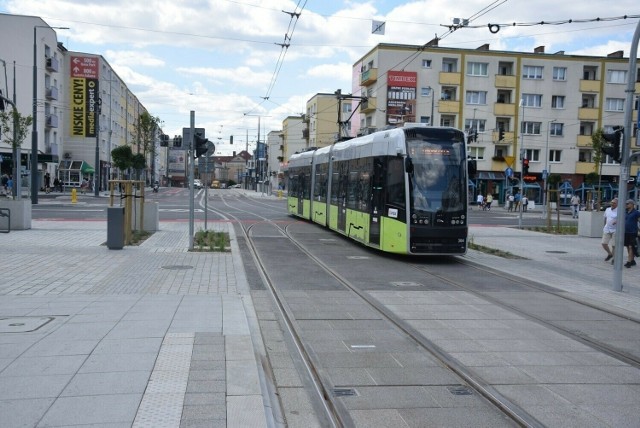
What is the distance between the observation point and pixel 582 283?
13602mm

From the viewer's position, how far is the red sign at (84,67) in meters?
60.6

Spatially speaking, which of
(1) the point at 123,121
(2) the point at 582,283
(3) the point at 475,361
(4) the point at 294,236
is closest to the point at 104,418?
(3) the point at 475,361

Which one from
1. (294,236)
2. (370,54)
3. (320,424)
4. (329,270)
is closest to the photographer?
(320,424)

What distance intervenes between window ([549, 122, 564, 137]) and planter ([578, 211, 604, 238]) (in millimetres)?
37183

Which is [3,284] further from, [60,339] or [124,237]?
[124,237]

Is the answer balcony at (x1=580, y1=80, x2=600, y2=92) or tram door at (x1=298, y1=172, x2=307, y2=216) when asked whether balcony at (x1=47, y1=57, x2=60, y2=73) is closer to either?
tram door at (x1=298, y1=172, x2=307, y2=216)

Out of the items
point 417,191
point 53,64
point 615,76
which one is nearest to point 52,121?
point 53,64

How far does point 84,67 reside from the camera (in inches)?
2406

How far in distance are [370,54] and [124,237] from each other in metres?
49.9

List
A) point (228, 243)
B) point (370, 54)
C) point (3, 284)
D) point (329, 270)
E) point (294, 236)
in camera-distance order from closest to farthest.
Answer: point (3, 284) < point (329, 270) < point (228, 243) < point (294, 236) < point (370, 54)

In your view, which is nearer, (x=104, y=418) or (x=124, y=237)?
(x=104, y=418)

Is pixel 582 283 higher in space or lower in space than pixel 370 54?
lower

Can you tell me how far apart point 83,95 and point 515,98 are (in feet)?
136

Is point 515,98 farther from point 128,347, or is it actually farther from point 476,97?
point 128,347
